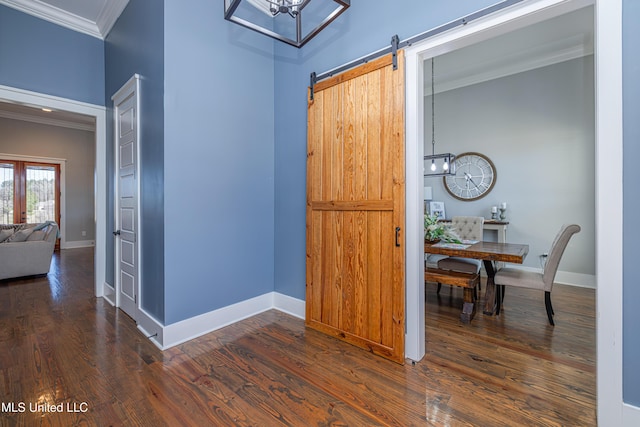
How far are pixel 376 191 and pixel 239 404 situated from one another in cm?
167

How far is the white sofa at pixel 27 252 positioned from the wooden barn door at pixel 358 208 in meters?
4.67

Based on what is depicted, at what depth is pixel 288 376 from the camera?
1.95m

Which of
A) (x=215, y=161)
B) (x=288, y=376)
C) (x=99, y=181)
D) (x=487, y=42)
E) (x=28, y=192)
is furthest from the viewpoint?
(x=28, y=192)

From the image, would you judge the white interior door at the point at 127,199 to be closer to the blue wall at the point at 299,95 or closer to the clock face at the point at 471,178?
the blue wall at the point at 299,95

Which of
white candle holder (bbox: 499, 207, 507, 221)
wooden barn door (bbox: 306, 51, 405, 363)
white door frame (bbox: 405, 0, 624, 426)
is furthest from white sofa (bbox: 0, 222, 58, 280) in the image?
white candle holder (bbox: 499, 207, 507, 221)

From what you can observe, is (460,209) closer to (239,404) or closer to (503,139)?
(503,139)

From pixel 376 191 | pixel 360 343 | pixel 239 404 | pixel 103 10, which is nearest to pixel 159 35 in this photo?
pixel 103 10

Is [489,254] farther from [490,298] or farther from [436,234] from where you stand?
[436,234]

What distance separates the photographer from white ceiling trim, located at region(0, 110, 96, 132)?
652 cm

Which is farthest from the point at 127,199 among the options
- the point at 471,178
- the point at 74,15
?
the point at 471,178

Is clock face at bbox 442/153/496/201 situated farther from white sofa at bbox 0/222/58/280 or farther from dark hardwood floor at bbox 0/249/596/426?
white sofa at bbox 0/222/58/280

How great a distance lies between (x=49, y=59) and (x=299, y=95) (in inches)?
112

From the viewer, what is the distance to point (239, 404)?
168 cm

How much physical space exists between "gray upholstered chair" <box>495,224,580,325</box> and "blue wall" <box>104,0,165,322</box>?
10.7 feet
